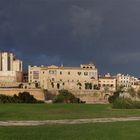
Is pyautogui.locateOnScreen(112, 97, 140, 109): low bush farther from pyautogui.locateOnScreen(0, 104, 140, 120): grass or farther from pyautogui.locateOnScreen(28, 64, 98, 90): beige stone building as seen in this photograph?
pyautogui.locateOnScreen(28, 64, 98, 90): beige stone building

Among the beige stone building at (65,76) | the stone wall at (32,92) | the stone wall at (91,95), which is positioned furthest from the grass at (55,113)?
the beige stone building at (65,76)

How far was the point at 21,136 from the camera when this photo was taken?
1825 cm

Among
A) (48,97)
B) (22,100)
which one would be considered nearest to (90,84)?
(48,97)

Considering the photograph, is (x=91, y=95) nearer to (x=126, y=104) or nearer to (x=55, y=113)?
(x=126, y=104)

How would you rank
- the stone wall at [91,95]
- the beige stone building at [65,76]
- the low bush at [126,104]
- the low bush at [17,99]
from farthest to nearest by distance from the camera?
the beige stone building at [65,76] → the stone wall at [91,95] → the low bush at [17,99] → the low bush at [126,104]

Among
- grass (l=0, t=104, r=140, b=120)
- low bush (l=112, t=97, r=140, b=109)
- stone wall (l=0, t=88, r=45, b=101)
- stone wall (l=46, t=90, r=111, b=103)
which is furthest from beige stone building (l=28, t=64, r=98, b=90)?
grass (l=0, t=104, r=140, b=120)

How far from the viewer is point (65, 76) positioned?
574 feet

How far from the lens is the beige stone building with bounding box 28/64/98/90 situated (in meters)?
169

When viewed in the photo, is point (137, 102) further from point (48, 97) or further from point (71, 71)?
point (71, 71)

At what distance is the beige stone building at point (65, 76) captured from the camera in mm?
168875

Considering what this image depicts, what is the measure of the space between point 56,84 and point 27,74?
33.5 m

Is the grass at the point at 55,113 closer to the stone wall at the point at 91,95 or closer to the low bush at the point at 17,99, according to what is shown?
the low bush at the point at 17,99

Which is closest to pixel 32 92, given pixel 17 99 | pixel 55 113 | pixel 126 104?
pixel 17 99

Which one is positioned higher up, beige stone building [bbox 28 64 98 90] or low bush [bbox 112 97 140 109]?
beige stone building [bbox 28 64 98 90]
